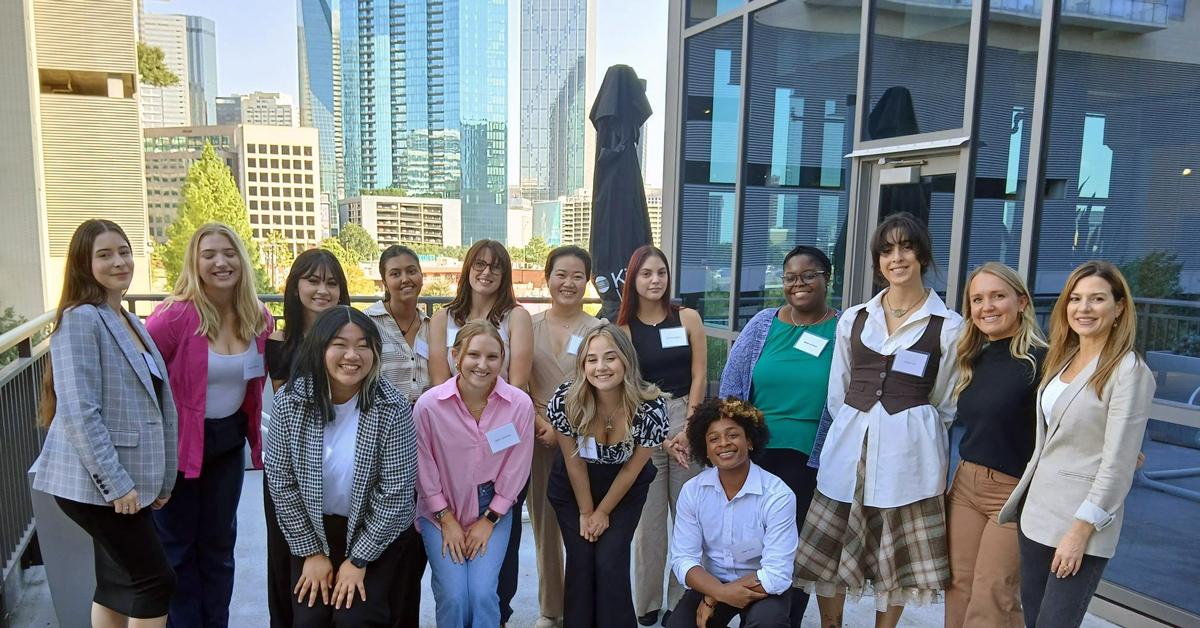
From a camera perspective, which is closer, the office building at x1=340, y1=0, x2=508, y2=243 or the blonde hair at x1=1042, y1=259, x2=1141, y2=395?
the blonde hair at x1=1042, y1=259, x2=1141, y2=395

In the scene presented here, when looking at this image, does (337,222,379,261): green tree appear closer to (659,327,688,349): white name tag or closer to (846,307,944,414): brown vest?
(659,327,688,349): white name tag

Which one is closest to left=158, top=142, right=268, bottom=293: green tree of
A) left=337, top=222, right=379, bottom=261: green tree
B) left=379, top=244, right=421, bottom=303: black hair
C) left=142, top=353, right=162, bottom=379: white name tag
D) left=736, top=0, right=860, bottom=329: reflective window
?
left=337, top=222, right=379, bottom=261: green tree

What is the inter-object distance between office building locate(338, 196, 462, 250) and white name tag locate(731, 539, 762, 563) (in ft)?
232

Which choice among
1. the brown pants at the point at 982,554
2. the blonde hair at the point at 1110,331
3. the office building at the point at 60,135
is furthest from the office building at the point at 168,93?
the blonde hair at the point at 1110,331

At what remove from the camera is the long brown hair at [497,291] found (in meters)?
2.66

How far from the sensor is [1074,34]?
2.99 meters

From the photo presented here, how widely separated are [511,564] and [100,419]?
134 cm

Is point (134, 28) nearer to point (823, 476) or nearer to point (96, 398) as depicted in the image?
point (96, 398)

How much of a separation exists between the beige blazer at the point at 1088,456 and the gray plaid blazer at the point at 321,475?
1.78 metres

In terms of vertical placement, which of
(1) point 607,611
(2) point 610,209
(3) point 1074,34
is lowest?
(1) point 607,611

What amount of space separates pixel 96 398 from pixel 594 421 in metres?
1.45

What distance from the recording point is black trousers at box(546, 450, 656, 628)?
2.29 m

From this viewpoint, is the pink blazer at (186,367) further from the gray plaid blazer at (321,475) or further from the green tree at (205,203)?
the green tree at (205,203)

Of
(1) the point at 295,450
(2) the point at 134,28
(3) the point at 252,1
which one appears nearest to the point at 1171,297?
(1) the point at 295,450
